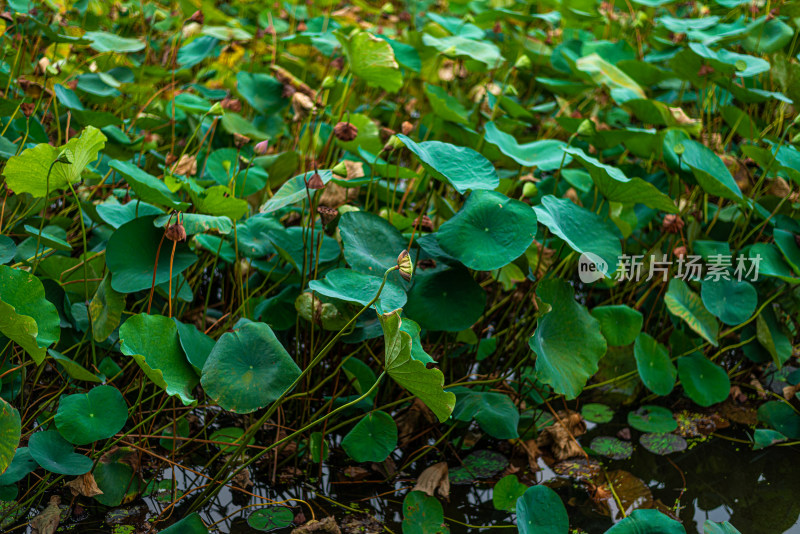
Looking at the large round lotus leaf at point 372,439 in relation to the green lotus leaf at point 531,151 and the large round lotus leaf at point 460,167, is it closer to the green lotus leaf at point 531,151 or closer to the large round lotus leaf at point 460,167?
the large round lotus leaf at point 460,167

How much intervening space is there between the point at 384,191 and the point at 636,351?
594 mm

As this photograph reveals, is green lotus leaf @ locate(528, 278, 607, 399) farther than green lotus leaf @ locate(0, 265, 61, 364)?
Yes

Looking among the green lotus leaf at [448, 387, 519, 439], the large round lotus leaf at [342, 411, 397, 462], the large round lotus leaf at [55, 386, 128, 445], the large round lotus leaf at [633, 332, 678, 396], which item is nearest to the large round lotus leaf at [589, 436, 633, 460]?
the large round lotus leaf at [633, 332, 678, 396]

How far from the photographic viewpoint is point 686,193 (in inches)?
62.9

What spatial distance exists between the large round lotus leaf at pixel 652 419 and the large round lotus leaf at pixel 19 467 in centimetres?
106

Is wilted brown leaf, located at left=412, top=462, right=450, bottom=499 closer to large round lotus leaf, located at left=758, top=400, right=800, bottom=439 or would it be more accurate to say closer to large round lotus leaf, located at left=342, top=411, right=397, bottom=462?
large round lotus leaf, located at left=342, top=411, right=397, bottom=462

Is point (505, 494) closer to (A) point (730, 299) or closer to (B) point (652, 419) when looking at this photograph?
(B) point (652, 419)

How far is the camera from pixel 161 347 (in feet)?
2.96

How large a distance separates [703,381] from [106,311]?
109 centimetres

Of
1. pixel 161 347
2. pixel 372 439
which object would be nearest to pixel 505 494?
pixel 372 439

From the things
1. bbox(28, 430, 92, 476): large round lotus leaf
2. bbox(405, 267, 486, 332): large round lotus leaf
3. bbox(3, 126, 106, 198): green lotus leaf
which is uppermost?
bbox(3, 126, 106, 198): green lotus leaf

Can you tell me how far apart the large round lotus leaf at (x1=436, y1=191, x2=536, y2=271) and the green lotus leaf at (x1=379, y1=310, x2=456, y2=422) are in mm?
249

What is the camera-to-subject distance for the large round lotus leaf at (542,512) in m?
0.93

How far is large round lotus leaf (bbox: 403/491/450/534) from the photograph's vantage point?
38.6 inches
